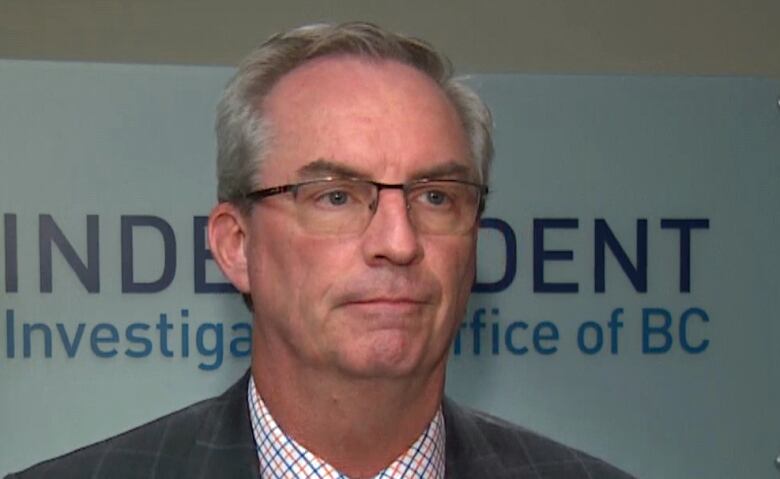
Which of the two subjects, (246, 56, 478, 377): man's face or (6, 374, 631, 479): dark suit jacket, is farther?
(6, 374, 631, 479): dark suit jacket

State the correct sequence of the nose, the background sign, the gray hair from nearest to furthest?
the nose → the gray hair → the background sign

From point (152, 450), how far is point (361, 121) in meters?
0.51

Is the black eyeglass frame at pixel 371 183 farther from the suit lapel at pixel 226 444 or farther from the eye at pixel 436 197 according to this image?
the suit lapel at pixel 226 444

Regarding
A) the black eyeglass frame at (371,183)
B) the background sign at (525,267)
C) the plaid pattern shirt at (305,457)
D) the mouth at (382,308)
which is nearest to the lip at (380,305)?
the mouth at (382,308)

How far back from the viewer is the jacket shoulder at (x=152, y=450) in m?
1.28

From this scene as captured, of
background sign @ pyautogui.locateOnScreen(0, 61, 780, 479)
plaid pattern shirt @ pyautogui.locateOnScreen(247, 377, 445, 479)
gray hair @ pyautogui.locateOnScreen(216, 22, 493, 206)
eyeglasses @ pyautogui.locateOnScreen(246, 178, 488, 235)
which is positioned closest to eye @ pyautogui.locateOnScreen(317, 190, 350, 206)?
eyeglasses @ pyautogui.locateOnScreen(246, 178, 488, 235)

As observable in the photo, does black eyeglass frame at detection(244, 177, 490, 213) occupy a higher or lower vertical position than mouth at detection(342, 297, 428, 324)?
higher

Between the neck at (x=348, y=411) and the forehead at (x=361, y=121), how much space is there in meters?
→ 0.24

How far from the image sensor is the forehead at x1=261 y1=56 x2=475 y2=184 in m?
1.15

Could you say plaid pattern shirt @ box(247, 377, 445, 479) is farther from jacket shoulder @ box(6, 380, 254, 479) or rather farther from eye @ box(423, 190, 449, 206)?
eye @ box(423, 190, 449, 206)

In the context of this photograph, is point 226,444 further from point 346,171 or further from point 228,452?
point 346,171

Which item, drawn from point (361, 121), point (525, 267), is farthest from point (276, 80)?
point (525, 267)

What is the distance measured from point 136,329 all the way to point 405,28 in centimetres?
77

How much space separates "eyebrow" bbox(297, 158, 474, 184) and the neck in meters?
0.23
